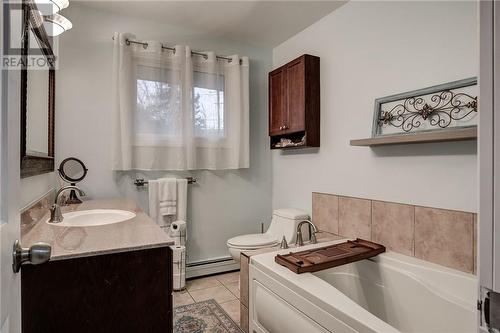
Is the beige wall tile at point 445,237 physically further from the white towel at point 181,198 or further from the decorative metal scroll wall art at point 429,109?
the white towel at point 181,198

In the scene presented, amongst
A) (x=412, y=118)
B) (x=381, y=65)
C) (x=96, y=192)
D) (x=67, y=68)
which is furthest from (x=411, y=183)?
(x=67, y=68)

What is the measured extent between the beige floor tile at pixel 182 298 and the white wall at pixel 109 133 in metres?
0.39

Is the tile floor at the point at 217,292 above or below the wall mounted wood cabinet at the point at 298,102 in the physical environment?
below

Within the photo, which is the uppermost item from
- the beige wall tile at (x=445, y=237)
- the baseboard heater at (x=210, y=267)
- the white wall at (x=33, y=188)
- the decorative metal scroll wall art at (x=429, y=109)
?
the decorative metal scroll wall art at (x=429, y=109)

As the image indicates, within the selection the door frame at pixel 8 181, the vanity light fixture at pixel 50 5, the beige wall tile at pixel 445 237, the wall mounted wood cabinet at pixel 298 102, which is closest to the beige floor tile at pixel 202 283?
the wall mounted wood cabinet at pixel 298 102

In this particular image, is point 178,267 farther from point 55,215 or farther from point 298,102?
point 298,102

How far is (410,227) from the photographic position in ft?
6.27

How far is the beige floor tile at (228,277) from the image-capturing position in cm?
286

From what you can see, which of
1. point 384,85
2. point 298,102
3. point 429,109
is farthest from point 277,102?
point 429,109

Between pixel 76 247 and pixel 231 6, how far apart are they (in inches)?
85.8

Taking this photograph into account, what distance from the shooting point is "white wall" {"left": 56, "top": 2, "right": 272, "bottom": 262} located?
2412 millimetres

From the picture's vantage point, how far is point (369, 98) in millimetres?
2209

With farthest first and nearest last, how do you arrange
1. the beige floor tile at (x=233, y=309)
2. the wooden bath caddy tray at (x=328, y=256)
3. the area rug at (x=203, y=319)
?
the beige floor tile at (x=233, y=309), the area rug at (x=203, y=319), the wooden bath caddy tray at (x=328, y=256)

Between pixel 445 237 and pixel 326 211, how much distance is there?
3.19 ft
